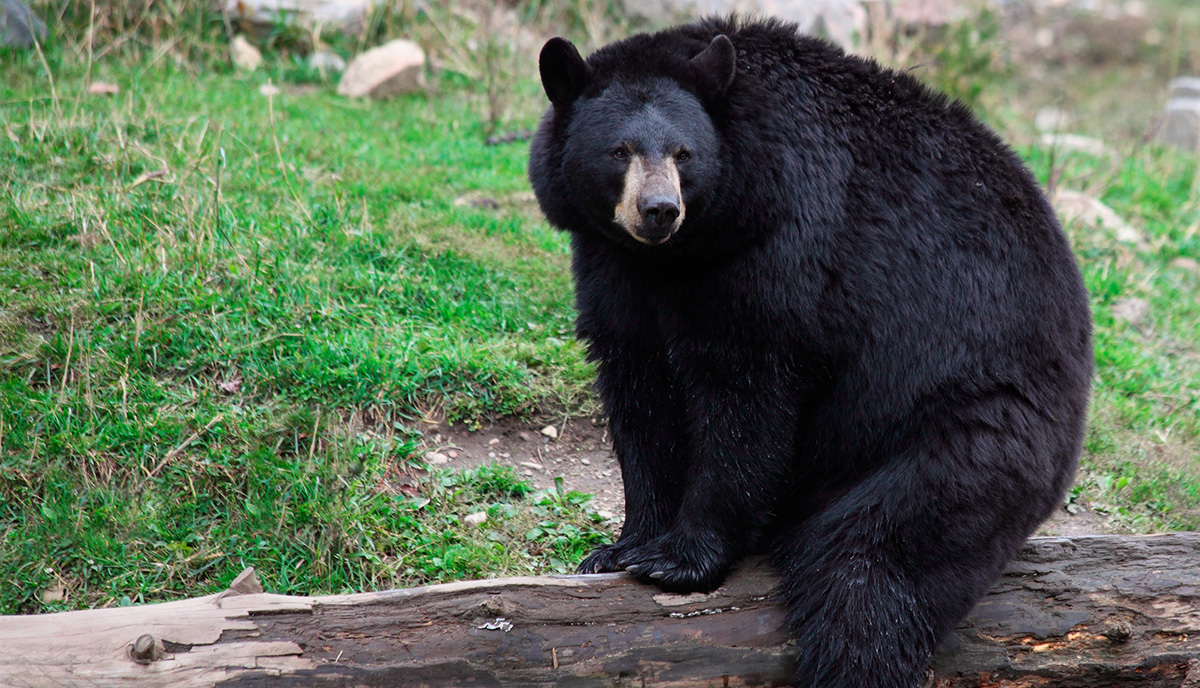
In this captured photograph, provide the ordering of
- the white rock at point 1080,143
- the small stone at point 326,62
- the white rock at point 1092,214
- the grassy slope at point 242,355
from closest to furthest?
the grassy slope at point 242,355 → the white rock at point 1092,214 → the small stone at point 326,62 → the white rock at point 1080,143

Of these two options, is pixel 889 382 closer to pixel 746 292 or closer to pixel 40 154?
pixel 746 292

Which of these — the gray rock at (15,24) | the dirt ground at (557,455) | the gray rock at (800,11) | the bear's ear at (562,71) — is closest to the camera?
the bear's ear at (562,71)

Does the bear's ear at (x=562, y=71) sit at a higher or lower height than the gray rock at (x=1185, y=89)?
lower

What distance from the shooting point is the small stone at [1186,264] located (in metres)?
8.04

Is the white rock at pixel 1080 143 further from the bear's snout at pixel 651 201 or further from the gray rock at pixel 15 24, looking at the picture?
the gray rock at pixel 15 24

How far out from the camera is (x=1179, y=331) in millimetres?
7074

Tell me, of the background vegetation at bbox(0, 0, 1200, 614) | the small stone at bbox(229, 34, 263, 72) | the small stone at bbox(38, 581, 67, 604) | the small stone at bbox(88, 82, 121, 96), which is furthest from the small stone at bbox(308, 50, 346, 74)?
the small stone at bbox(38, 581, 67, 604)

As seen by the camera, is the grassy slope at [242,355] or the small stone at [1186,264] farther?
the small stone at [1186,264]

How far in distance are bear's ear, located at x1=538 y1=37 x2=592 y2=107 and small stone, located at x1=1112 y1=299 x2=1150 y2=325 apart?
5191 millimetres

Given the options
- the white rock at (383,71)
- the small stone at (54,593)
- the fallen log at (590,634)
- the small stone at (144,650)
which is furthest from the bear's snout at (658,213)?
the white rock at (383,71)

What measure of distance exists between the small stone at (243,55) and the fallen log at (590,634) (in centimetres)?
665

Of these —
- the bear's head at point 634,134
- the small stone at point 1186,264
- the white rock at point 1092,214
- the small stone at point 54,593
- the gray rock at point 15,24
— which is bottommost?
the small stone at point 54,593

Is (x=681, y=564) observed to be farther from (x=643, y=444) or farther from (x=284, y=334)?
(x=284, y=334)

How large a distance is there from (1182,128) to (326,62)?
9608 millimetres
